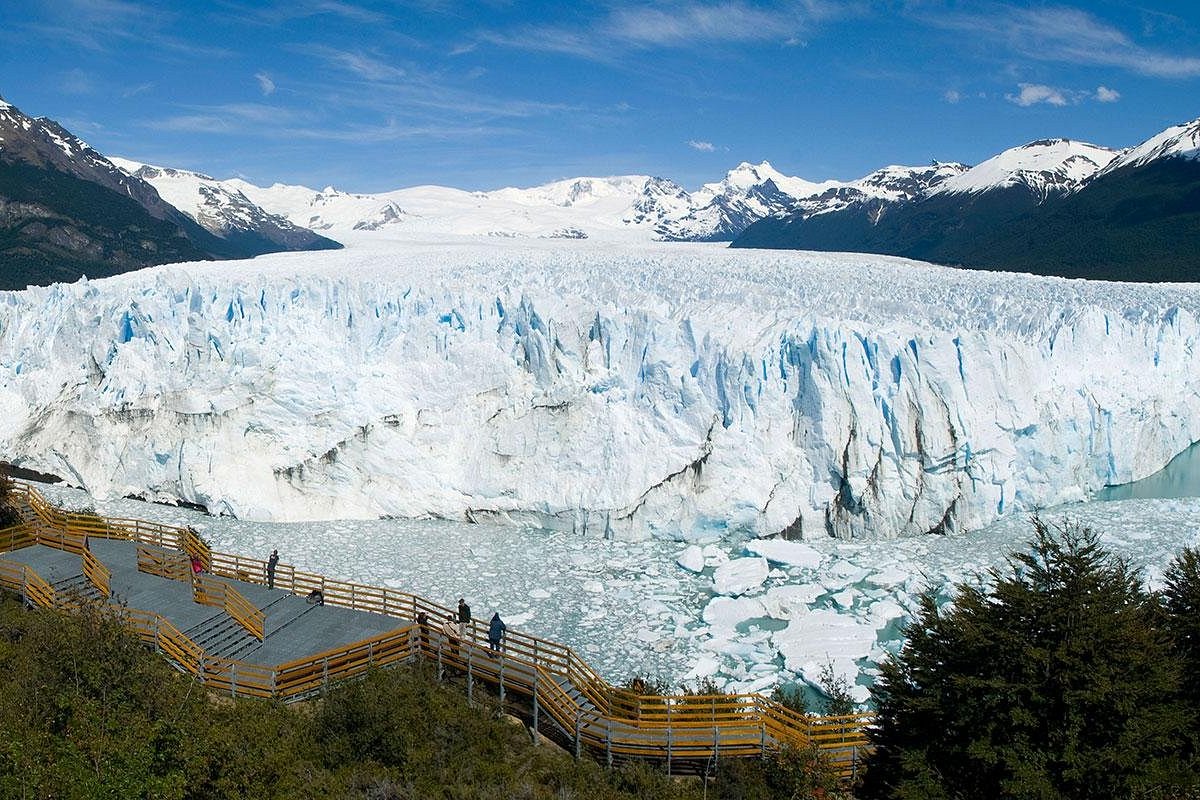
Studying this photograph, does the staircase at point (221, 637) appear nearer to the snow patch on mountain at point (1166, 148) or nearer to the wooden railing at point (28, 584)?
the wooden railing at point (28, 584)

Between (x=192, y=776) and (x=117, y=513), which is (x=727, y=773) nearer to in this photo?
(x=192, y=776)

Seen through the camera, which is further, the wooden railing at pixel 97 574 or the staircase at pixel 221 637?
the wooden railing at pixel 97 574

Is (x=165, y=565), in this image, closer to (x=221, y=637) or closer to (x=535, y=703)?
(x=221, y=637)

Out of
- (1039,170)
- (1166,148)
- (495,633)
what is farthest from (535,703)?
(1039,170)

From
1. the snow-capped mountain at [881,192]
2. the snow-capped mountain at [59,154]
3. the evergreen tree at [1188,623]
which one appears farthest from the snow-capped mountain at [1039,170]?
the evergreen tree at [1188,623]

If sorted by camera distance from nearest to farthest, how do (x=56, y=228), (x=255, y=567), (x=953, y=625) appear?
1. (x=953, y=625)
2. (x=255, y=567)
3. (x=56, y=228)

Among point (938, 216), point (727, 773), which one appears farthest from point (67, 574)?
point (938, 216)

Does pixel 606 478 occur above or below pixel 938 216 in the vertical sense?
below
